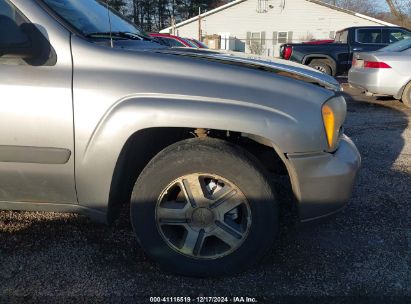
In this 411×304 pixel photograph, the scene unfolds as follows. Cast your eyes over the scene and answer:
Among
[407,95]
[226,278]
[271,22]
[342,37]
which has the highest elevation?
[271,22]

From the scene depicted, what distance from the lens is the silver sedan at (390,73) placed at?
7664mm

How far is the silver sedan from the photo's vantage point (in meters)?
7.66

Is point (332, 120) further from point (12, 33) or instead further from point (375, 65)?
point (375, 65)

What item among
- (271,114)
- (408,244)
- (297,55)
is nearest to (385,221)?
(408,244)

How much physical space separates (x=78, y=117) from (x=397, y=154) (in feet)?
13.6

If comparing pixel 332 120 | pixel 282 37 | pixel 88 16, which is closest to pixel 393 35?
pixel 332 120

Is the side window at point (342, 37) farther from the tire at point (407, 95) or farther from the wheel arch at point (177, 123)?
the wheel arch at point (177, 123)

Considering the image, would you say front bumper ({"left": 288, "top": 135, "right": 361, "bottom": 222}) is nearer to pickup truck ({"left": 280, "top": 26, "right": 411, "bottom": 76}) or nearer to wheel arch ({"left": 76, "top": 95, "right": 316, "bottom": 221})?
wheel arch ({"left": 76, "top": 95, "right": 316, "bottom": 221})

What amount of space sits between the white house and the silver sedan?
25524 millimetres

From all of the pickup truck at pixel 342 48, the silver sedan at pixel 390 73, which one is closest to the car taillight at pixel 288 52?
the pickup truck at pixel 342 48

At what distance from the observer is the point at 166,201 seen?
242cm

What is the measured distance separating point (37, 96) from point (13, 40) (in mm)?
319

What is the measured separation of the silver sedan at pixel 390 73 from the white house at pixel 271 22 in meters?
25.5

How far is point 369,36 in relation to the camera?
12.9 m
